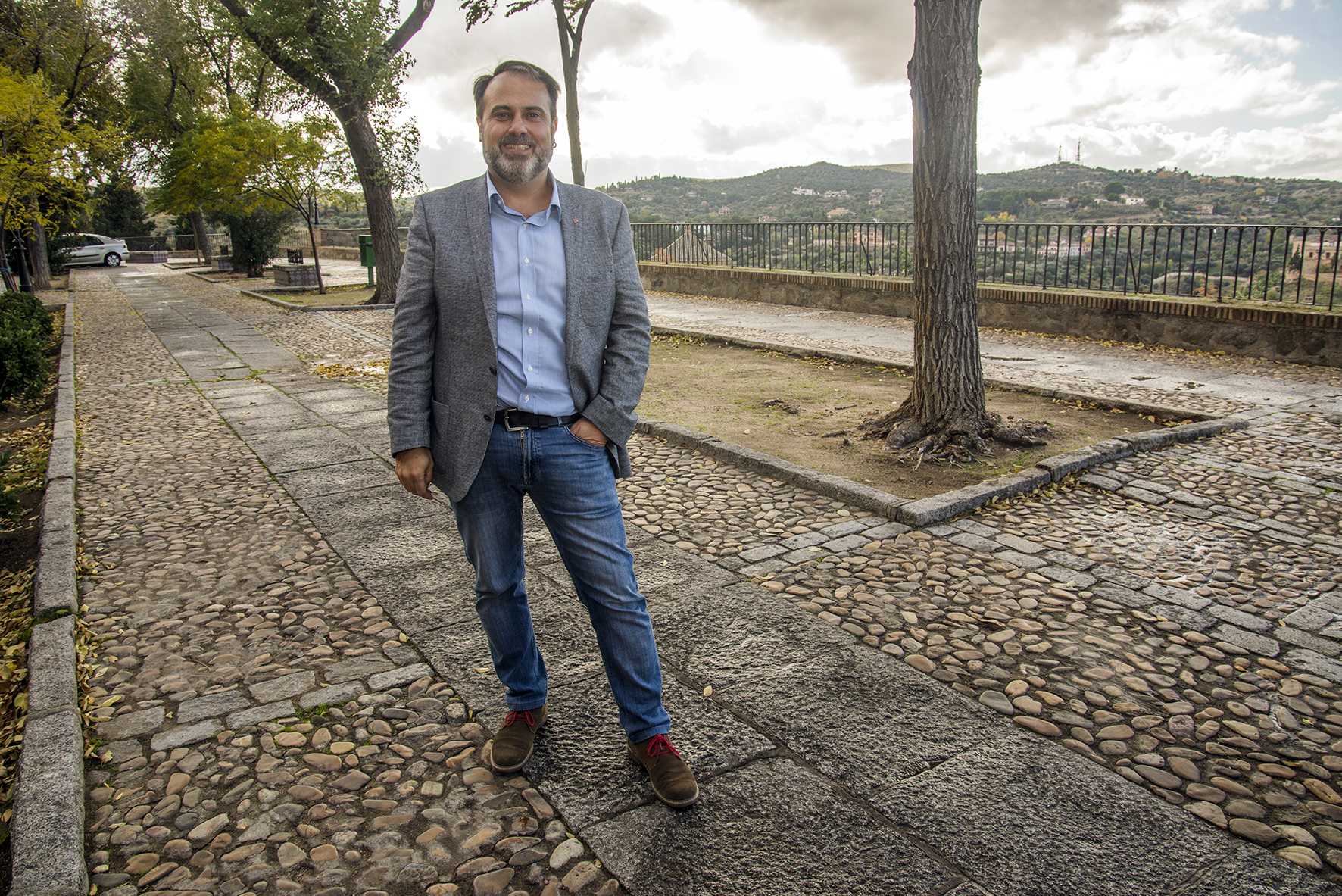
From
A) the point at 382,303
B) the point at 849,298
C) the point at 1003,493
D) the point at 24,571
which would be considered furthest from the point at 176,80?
the point at 1003,493

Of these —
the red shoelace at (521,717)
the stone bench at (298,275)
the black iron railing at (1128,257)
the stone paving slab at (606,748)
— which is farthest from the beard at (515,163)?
the stone bench at (298,275)

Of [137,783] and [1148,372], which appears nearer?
[137,783]

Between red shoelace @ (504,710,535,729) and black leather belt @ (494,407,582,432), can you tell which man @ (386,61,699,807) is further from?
red shoelace @ (504,710,535,729)

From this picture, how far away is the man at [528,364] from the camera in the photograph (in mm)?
2432

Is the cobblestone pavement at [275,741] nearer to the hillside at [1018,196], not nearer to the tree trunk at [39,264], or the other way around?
the hillside at [1018,196]

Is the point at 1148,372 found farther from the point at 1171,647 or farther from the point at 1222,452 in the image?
the point at 1171,647

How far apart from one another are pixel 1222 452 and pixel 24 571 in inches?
297

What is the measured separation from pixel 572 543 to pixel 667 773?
741 mm

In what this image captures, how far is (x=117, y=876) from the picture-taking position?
2.33 metres

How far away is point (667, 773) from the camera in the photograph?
2543mm

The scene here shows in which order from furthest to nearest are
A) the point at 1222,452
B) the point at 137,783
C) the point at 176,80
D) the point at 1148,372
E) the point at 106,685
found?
the point at 176,80 < the point at 1148,372 < the point at 1222,452 < the point at 106,685 < the point at 137,783

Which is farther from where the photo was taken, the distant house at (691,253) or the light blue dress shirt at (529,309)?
the distant house at (691,253)

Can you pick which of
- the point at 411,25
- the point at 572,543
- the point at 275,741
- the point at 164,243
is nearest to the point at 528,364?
the point at 572,543

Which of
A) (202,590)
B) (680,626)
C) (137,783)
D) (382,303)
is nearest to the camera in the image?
(137,783)
